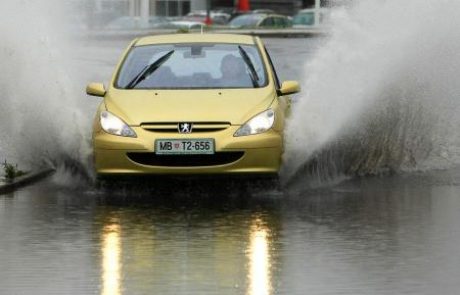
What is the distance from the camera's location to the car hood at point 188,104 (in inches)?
606

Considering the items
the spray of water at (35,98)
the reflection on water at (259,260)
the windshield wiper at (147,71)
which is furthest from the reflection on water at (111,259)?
the spray of water at (35,98)

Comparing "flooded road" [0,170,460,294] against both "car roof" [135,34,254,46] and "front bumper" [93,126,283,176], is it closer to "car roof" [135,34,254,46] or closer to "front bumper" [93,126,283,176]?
"front bumper" [93,126,283,176]

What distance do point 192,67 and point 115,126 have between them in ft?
5.56

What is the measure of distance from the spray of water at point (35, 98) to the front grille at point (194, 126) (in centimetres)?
130

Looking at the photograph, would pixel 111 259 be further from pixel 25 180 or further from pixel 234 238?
pixel 25 180

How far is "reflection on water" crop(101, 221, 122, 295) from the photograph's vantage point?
10.0m

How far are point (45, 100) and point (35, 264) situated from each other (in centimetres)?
742

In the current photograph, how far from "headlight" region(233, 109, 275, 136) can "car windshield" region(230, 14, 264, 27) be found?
2666 inches

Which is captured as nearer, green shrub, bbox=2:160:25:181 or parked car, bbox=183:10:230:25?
green shrub, bbox=2:160:25:181

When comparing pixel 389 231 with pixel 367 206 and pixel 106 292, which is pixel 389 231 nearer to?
pixel 367 206

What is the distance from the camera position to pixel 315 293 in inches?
387

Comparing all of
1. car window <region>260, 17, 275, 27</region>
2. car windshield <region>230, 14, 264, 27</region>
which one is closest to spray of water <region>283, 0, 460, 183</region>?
car window <region>260, 17, 275, 27</region>

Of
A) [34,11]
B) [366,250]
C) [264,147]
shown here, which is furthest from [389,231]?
[34,11]

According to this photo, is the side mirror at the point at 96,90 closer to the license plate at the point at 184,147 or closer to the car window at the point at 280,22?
the license plate at the point at 184,147
